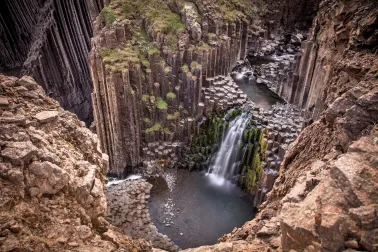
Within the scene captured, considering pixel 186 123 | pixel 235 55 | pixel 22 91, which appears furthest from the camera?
pixel 235 55

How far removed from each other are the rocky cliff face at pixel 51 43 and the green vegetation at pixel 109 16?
19.7 feet

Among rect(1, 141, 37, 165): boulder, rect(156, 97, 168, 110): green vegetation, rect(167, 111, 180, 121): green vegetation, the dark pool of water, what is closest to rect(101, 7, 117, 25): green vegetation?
rect(156, 97, 168, 110): green vegetation

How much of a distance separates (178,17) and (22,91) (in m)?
12.7

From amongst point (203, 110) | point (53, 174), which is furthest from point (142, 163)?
point (53, 174)

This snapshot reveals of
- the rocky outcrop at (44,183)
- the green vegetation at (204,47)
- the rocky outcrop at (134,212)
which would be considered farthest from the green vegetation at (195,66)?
the rocky outcrop at (44,183)

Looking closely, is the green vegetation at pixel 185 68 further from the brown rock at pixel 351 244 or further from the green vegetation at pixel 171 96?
the brown rock at pixel 351 244

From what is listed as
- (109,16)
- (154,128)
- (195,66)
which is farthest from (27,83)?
(109,16)

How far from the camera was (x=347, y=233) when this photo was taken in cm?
312

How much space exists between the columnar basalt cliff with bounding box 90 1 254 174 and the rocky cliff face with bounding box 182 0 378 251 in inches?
359

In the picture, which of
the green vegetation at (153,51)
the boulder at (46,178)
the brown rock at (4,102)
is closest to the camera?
the boulder at (46,178)

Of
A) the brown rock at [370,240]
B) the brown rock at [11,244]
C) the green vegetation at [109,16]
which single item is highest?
the green vegetation at [109,16]

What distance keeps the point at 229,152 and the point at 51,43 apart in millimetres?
14994

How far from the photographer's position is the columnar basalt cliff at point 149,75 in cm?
1405

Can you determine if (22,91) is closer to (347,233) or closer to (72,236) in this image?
(72,236)
